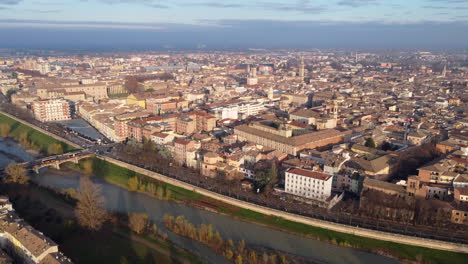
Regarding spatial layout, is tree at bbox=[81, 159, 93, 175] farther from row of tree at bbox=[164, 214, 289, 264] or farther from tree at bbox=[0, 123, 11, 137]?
tree at bbox=[0, 123, 11, 137]

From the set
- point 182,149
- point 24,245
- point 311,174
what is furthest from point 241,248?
point 182,149

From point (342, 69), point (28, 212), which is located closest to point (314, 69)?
point (342, 69)

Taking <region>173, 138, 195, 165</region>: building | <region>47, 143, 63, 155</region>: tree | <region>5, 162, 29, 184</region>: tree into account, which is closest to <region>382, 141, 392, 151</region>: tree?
<region>173, 138, 195, 165</region>: building

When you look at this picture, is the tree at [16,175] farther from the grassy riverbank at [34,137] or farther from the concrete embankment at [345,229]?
the concrete embankment at [345,229]

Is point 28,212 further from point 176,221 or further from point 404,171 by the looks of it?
point 404,171

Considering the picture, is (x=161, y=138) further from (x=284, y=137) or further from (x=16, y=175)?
(x=16, y=175)
